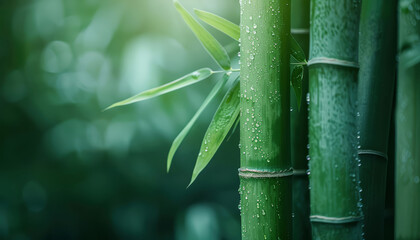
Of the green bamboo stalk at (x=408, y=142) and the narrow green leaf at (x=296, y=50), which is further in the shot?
the narrow green leaf at (x=296, y=50)

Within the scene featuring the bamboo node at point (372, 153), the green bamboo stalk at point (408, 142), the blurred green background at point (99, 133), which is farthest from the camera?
the blurred green background at point (99, 133)

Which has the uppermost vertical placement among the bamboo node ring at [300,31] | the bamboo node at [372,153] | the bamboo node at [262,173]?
the bamboo node ring at [300,31]

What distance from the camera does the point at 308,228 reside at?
2.65ft

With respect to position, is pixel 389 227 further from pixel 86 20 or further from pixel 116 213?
pixel 86 20

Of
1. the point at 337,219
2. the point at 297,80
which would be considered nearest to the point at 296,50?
the point at 297,80

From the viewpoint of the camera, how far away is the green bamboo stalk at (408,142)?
47cm

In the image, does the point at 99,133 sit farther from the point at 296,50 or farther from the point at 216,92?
the point at 296,50

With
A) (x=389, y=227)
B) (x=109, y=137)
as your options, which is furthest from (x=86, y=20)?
(x=389, y=227)

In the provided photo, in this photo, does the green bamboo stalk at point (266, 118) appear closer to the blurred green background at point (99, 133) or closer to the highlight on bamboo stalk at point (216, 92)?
the highlight on bamboo stalk at point (216, 92)

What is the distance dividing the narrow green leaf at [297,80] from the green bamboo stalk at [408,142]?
275 mm

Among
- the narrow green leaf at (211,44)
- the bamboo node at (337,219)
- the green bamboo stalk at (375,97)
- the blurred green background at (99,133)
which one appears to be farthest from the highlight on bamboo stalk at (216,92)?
the blurred green background at (99,133)

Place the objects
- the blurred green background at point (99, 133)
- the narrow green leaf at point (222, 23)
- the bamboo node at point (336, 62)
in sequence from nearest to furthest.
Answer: the bamboo node at point (336, 62)
the narrow green leaf at point (222, 23)
the blurred green background at point (99, 133)

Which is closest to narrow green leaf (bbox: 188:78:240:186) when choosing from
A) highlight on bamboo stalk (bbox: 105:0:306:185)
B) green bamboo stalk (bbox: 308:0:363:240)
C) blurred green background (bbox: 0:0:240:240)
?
highlight on bamboo stalk (bbox: 105:0:306:185)

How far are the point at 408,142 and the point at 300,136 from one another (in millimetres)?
313
